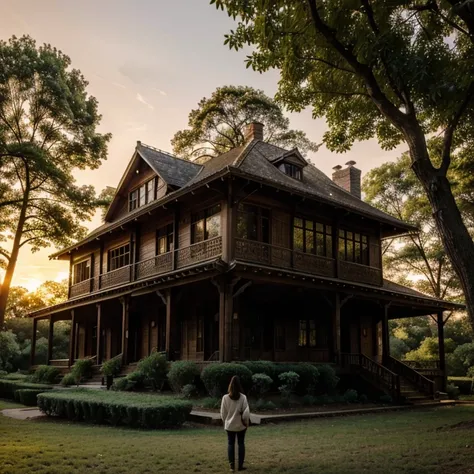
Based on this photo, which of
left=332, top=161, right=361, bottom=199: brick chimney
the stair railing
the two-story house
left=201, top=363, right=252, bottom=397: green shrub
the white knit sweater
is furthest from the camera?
left=332, top=161, right=361, bottom=199: brick chimney

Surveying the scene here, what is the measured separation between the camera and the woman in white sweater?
8395mm

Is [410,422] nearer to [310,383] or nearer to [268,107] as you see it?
[310,383]

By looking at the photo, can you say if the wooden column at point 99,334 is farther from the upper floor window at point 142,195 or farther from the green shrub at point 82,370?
the upper floor window at point 142,195

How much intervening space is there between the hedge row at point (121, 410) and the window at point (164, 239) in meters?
10.2

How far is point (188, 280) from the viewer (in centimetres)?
2039

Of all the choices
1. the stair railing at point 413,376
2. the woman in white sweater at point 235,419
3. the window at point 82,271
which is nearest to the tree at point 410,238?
the stair railing at point 413,376

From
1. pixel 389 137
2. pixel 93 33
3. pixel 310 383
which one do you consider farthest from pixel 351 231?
pixel 93 33

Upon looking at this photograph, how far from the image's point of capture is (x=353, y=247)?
26.1 meters

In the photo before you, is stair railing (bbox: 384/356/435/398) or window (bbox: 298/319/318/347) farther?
window (bbox: 298/319/318/347)

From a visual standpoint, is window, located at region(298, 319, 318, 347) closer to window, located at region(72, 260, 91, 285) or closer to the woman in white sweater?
window, located at region(72, 260, 91, 285)

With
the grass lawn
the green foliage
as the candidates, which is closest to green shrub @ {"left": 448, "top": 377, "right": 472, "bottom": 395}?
the grass lawn

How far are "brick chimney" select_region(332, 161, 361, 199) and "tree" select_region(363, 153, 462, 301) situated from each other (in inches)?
386

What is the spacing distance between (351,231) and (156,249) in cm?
957

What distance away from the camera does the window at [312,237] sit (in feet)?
76.6
